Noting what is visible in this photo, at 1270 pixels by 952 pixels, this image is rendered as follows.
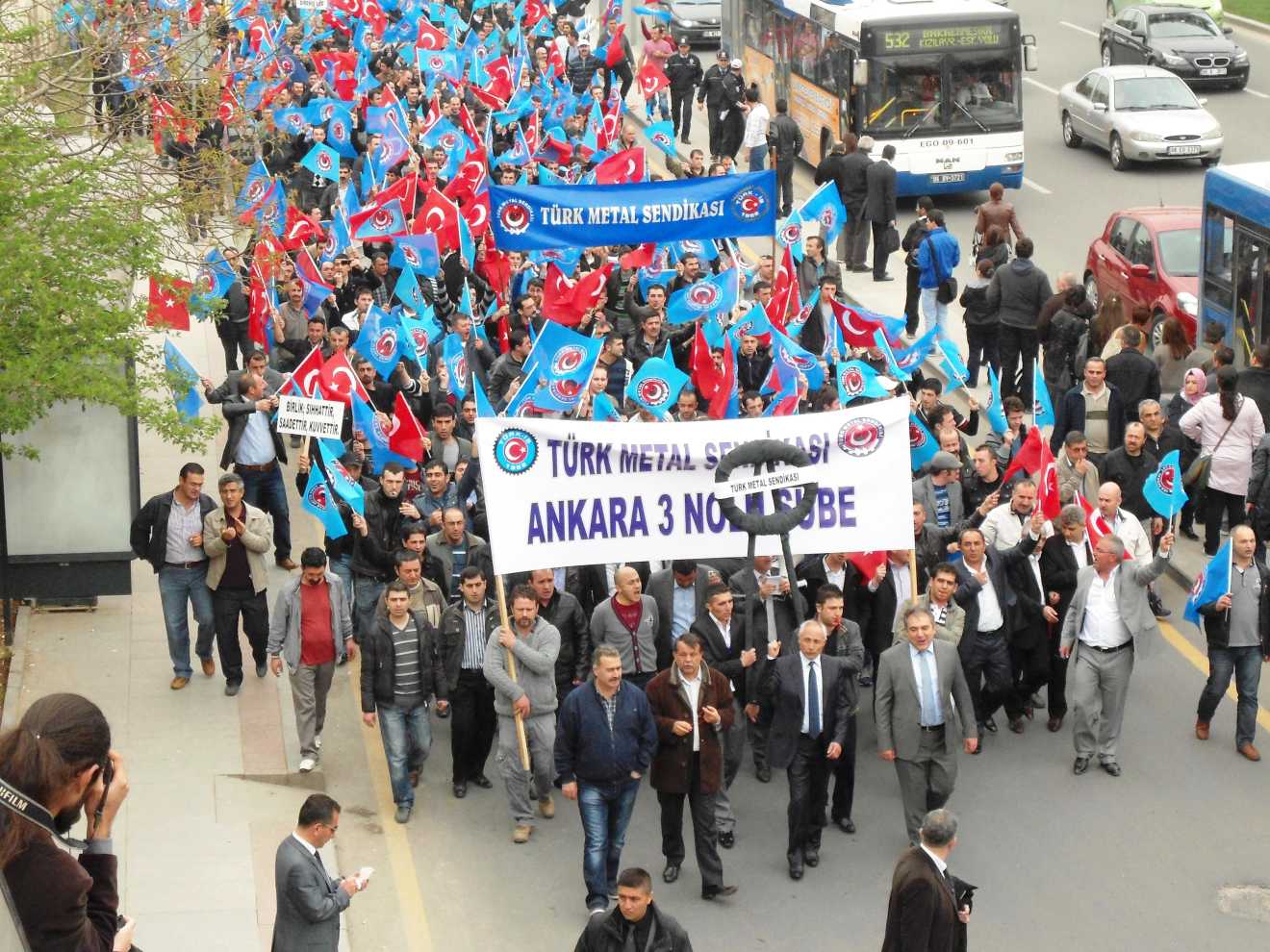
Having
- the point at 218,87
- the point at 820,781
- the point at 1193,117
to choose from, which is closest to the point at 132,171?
the point at 218,87

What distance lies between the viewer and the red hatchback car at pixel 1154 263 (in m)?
20.2

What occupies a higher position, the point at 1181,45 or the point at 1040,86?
the point at 1181,45

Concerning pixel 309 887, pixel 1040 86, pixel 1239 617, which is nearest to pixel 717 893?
pixel 309 887

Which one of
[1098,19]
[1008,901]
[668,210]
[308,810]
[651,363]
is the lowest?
[1008,901]

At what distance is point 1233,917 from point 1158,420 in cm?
520

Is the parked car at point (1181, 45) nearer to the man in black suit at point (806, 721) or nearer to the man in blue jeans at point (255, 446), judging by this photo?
the man in blue jeans at point (255, 446)

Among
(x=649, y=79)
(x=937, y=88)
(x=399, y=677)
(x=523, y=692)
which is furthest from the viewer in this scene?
(x=649, y=79)

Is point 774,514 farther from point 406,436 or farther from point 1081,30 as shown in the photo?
point 1081,30

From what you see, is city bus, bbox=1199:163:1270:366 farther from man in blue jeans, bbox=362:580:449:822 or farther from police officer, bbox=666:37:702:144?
police officer, bbox=666:37:702:144

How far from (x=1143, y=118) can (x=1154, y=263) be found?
968 cm

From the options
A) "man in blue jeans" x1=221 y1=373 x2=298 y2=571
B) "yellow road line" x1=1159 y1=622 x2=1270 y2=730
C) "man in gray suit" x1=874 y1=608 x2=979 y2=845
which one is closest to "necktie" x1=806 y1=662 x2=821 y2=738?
"man in gray suit" x1=874 y1=608 x2=979 y2=845

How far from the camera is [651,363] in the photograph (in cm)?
1542

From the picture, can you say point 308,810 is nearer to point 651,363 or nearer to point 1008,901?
point 1008,901

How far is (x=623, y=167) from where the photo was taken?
809 inches
